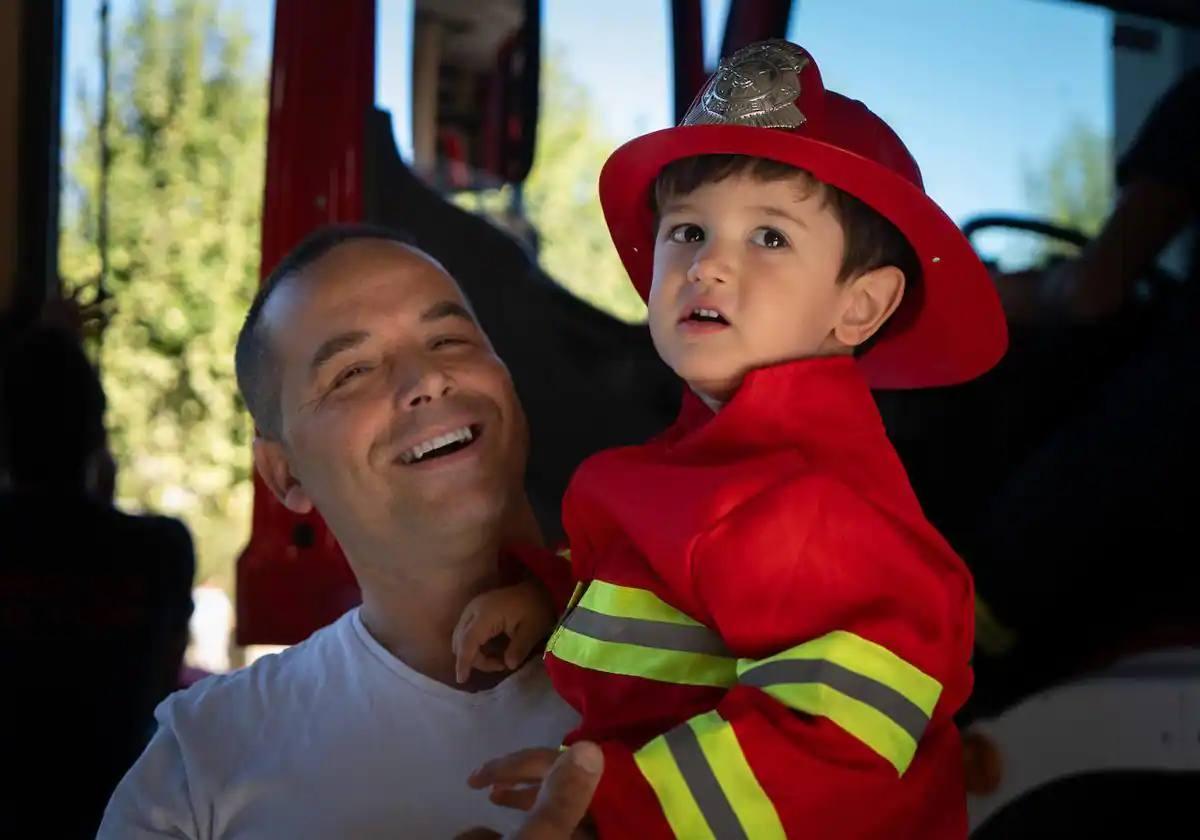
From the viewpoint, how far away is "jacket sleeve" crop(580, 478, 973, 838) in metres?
0.82

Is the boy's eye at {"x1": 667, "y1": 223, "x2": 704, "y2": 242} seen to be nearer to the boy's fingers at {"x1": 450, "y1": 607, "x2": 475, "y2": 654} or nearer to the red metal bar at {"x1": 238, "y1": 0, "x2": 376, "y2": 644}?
the boy's fingers at {"x1": 450, "y1": 607, "x2": 475, "y2": 654}

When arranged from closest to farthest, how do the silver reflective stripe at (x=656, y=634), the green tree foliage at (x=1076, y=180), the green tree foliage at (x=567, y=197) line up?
the silver reflective stripe at (x=656, y=634), the green tree foliage at (x=567, y=197), the green tree foliage at (x=1076, y=180)

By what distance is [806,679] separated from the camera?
0.82 m

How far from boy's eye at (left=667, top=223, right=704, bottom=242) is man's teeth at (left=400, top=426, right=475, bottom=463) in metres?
0.31

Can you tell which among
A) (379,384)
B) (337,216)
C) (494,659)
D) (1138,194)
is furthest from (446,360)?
(1138,194)

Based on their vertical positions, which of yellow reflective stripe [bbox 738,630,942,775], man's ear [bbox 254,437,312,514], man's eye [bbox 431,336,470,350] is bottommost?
man's ear [bbox 254,437,312,514]

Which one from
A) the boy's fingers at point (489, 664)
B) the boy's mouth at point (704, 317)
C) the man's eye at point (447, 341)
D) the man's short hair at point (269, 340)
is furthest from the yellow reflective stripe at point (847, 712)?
the man's short hair at point (269, 340)

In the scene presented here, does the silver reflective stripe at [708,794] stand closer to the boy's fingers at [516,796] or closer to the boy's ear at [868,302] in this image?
the boy's fingers at [516,796]

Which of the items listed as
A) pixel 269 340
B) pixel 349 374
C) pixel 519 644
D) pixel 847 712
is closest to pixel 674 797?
pixel 847 712

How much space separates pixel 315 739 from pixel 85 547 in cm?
76

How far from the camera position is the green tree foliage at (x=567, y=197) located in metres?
1.97

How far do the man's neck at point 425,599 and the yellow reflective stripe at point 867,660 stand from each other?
461mm

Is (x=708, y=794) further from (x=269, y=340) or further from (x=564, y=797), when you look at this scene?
(x=269, y=340)

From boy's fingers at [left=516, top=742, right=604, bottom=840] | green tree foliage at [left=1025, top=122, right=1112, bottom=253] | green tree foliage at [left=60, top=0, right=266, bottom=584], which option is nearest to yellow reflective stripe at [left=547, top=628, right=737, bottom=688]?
boy's fingers at [left=516, top=742, right=604, bottom=840]
